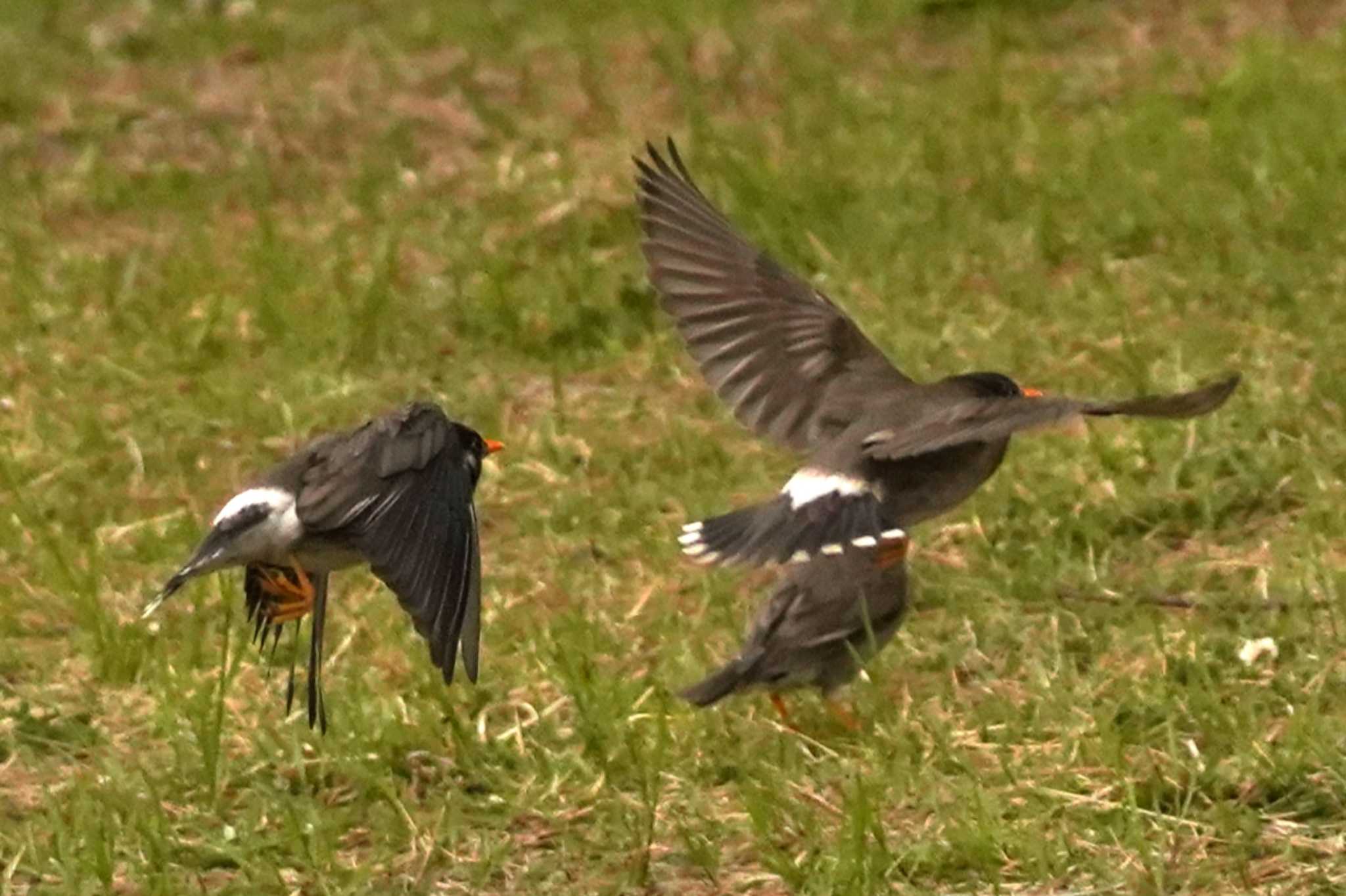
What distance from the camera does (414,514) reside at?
5.70 meters

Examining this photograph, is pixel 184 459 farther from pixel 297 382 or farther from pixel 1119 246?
pixel 1119 246

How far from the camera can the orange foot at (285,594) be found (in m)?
5.94

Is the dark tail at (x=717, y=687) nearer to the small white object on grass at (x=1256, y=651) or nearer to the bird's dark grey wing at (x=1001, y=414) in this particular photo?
the bird's dark grey wing at (x=1001, y=414)

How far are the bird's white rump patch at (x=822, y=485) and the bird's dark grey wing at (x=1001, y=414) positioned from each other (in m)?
0.08

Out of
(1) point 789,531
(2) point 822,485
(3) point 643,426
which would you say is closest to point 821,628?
(1) point 789,531

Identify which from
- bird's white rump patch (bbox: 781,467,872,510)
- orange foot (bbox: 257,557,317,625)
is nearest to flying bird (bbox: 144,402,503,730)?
orange foot (bbox: 257,557,317,625)

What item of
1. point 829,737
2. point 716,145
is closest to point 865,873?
point 829,737

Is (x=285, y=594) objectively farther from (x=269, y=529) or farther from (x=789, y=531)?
(x=789, y=531)

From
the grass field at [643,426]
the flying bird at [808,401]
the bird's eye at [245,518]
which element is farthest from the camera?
the flying bird at [808,401]

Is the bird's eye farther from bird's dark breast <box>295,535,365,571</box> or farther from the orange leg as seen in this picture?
the orange leg

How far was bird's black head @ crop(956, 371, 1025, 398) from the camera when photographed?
621cm

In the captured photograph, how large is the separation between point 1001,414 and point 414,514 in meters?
1.31

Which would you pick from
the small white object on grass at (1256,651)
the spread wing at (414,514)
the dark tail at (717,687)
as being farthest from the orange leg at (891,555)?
the spread wing at (414,514)

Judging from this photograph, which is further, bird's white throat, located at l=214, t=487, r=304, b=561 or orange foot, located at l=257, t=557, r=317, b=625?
orange foot, located at l=257, t=557, r=317, b=625
